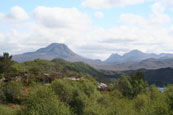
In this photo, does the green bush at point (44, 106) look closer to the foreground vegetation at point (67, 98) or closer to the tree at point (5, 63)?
the foreground vegetation at point (67, 98)

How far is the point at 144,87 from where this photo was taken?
150 m

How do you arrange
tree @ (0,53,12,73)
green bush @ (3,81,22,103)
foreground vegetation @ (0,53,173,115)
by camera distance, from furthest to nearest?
tree @ (0,53,12,73)
green bush @ (3,81,22,103)
foreground vegetation @ (0,53,173,115)

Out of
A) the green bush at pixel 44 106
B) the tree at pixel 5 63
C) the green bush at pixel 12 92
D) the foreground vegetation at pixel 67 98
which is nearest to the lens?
the green bush at pixel 44 106

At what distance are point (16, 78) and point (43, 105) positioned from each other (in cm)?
5556

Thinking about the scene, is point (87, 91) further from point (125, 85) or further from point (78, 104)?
point (125, 85)

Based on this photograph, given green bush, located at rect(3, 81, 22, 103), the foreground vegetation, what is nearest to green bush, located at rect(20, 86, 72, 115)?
the foreground vegetation

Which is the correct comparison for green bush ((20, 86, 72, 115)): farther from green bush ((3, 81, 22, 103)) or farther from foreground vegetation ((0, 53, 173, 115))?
green bush ((3, 81, 22, 103))

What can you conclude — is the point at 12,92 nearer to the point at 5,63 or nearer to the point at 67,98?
the point at 67,98

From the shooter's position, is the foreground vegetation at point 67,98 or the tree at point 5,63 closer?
the foreground vegetation at point 67,98

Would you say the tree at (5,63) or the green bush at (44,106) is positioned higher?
the tree at (5,63)

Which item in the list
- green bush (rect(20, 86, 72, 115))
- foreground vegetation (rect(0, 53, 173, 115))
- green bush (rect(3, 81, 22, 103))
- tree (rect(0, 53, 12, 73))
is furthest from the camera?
tree (rect(0, 53, 12, 73))

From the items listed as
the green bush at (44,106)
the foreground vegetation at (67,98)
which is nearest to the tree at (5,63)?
the foreground vegetation at (67,98)

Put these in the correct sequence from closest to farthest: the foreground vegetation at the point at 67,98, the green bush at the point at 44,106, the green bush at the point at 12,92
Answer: the green bush at the point at 44,106 < the foreground vegetation at the point at 67,98 < the green bush at the point at 12,92

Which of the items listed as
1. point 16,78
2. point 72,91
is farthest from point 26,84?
point 72,91
